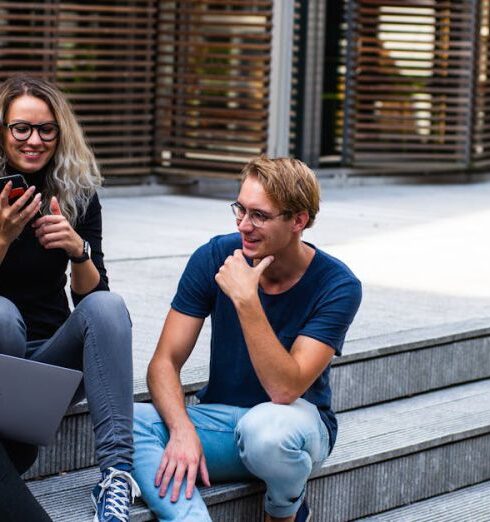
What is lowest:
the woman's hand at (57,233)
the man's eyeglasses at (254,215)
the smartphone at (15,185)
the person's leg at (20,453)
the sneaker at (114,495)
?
the sneaker at (114,495)

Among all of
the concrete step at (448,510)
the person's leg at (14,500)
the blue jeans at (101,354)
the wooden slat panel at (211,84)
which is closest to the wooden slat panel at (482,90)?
the wooden slat panel at (211,84)

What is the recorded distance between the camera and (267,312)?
149 inches

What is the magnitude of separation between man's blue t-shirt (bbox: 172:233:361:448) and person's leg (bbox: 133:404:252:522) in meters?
0.09

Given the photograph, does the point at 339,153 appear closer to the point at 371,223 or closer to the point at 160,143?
the point at 160,143

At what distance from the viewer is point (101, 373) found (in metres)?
3.58

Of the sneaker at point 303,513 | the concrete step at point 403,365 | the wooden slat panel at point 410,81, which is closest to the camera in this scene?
the sneaker at point 303,513

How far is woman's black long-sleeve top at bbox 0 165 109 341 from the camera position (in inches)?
151

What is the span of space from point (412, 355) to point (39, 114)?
79.5 inches

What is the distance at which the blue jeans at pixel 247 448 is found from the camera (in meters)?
3.58

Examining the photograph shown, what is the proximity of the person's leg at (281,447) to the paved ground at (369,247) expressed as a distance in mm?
897

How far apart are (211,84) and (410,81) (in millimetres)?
2660

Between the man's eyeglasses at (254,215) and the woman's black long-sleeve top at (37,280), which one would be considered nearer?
the man's eyeglasses at (254,215)

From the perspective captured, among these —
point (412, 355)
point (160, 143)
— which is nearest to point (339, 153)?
point (160, 143)

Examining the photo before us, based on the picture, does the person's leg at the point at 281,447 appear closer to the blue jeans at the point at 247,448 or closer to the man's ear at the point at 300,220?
the blue jeans at the point at 247,448
